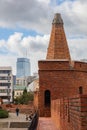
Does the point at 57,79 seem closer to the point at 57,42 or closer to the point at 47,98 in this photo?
the point at 47,98

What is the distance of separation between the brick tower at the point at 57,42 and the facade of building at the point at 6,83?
97076 millimetres

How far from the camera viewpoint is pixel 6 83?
461 ft

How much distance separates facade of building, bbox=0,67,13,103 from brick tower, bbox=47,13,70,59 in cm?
9708

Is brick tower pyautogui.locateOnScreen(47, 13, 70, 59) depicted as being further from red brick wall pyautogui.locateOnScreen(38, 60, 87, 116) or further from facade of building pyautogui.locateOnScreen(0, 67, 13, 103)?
facade of building pyautogui.locateOnScreen(0, 67, 13, 103)

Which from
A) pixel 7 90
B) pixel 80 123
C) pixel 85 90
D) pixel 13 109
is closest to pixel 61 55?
pixel 85 90

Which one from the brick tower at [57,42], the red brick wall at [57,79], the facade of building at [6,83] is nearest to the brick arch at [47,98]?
the red brick wall at [57,79]

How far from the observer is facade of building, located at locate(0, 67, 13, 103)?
13575 centimetres

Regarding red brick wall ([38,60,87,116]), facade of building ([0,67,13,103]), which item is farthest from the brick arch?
facade of building ([0,67,13,103])

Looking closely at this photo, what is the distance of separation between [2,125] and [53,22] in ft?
40.6

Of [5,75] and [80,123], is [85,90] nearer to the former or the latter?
[80,123]

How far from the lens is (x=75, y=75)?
35.4 metres

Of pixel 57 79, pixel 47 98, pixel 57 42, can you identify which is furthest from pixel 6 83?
pixel 57 79

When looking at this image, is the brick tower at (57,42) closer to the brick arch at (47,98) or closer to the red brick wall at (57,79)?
the red brick wall at (57,79)

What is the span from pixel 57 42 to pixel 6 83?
103977 mm
